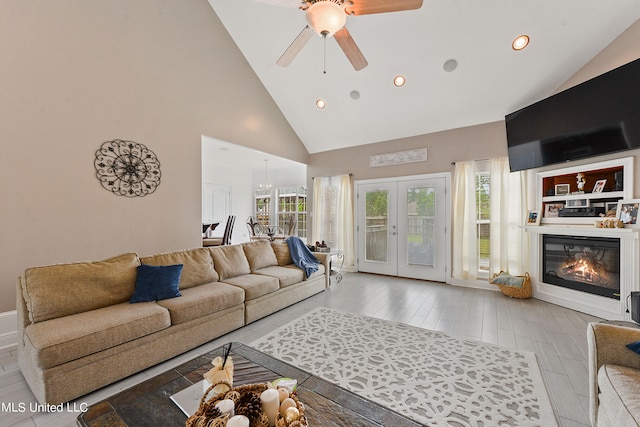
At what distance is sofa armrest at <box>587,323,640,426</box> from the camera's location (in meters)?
1.44

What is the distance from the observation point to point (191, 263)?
10.1ft

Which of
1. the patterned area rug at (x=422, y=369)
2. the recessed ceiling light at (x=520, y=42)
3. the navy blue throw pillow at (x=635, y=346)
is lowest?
the patterned area rug at (x=422, y=369)

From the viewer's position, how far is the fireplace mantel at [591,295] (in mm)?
2945

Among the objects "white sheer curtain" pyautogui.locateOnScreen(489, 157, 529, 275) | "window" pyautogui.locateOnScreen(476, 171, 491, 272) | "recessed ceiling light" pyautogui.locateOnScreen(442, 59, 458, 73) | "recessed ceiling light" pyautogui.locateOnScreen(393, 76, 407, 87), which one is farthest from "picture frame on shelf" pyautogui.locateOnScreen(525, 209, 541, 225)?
"recessed ceiling light" pyautogui.locateOnScreen(393, 76, 407, 87)

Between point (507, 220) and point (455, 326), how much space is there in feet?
7.34

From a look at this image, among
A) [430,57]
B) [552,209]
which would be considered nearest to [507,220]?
[552,209]

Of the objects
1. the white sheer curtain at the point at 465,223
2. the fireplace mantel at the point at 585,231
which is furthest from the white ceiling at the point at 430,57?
the fireplace mantel at the point at 585,231

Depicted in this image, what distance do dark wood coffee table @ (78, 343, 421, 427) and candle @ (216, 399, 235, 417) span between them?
248mm

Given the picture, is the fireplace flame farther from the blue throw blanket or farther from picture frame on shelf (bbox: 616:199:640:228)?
the blue throw blanket

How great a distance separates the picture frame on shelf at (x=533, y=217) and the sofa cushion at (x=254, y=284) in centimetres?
385

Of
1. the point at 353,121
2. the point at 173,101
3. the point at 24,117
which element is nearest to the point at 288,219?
the point at 353,121

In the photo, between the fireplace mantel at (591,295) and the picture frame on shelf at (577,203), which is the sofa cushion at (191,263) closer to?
the fireplace mantel at (591,295)

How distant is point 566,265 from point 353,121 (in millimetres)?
4078

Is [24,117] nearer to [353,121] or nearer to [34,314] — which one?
[34,314]
